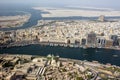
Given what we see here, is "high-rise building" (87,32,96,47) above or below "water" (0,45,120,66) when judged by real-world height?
above

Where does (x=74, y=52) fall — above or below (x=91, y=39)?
below

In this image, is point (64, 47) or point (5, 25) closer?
point (64, 47)

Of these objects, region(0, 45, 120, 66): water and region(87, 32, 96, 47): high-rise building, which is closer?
region(0, 45, 120, 66): water

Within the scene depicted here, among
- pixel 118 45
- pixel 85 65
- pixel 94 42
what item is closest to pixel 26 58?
pixel 85 65

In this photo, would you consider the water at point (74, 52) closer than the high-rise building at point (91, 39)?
Yes

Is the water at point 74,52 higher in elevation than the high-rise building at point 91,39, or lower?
lower

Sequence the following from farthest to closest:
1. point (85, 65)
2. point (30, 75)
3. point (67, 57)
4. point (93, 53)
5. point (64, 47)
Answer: point (64, 47) → point (93, 53) → point (67, 57) → point (85, 65) → point (30, 75)

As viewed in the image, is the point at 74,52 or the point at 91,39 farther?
the point at 91,39

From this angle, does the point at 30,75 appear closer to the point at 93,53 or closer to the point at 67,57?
the point at 67,57
